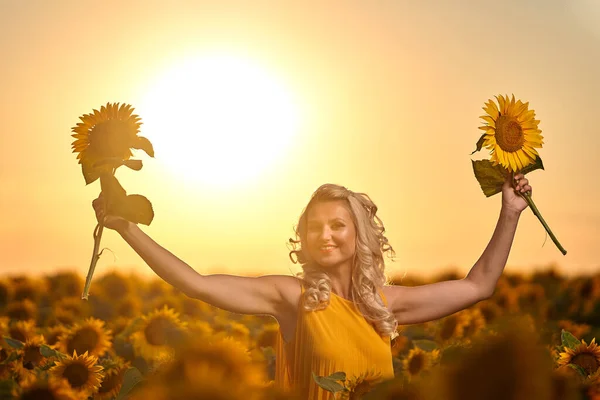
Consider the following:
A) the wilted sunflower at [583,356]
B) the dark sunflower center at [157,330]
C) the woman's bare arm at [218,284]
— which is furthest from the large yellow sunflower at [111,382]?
the wilted sunflower at [583,356]

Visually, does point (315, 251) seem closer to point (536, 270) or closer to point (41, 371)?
point (41, 371)

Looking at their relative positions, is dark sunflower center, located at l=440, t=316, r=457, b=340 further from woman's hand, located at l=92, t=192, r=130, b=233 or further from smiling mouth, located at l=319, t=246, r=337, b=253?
woman's hand, located at l=92, t=192, r=130, b=233

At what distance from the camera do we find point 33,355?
200 inches

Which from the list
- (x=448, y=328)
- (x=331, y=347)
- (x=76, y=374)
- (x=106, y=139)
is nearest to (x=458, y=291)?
(x=331, y=347)

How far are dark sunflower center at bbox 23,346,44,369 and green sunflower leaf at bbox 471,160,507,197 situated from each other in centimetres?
285

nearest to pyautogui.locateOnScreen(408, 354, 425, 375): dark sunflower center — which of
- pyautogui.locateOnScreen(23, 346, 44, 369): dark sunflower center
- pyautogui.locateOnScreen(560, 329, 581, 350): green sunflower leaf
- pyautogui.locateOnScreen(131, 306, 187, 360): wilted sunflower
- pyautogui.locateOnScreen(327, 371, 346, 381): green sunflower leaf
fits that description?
pyautogui.locateOnScreen(131, 306, 187, 360): wilted sunflower

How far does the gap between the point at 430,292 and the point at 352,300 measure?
0.41 m

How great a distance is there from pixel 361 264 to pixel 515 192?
82cm

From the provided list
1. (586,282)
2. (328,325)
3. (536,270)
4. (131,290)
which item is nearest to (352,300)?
(328,325)

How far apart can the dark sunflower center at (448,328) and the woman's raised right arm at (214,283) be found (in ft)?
15.5

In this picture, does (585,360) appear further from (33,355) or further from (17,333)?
(17,333)

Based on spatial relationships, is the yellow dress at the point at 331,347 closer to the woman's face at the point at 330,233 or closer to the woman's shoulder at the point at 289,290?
the woman's shoulder at the point at 289,290

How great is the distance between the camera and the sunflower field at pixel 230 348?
1.35ft

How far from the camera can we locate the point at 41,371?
4.18 metres
